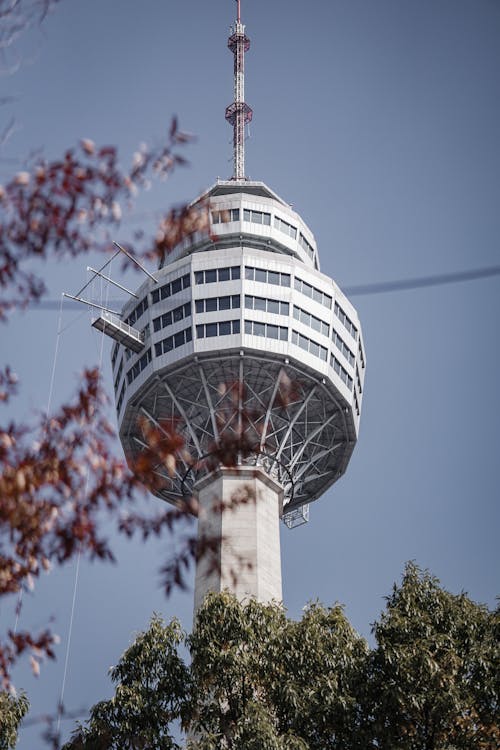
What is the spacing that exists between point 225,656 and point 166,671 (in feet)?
9.35

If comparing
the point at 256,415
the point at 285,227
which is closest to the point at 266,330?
the point at 256,415

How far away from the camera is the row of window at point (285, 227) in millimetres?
87250

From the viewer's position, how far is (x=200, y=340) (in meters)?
71.9

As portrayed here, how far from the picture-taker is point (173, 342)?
7325 centimetres

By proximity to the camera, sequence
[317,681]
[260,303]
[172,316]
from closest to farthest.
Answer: [317,681], [260,303], [172,316]

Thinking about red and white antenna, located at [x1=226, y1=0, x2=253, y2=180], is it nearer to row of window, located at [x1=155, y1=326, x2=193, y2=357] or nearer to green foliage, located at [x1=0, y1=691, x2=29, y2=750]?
row of window, located at [x1=155, y1=326, x2=193, y2=357]

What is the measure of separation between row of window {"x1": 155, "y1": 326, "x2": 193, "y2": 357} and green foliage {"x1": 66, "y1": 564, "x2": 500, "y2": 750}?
32.6 m

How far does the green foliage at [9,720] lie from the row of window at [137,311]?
4321cm

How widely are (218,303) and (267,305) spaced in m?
3.86

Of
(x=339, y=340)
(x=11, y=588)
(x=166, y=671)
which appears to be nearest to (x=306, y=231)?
(x=339, y=340)

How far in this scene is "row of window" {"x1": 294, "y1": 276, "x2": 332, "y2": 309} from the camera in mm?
75625

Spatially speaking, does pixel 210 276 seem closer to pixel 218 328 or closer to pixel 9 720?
pixel 218 328

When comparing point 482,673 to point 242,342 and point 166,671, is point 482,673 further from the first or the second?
point 242,342

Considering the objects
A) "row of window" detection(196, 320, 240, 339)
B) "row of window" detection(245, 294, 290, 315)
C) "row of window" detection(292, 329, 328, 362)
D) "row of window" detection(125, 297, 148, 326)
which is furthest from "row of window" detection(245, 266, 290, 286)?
"row of window" detection(125, 297, 148, 326)
